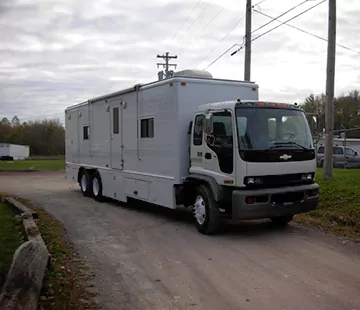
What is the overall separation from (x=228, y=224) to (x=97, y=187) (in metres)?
6.17

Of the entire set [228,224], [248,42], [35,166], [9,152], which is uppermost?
[248,42]

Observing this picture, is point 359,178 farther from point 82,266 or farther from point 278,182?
point 82,266

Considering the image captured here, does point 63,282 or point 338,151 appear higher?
point 338,151

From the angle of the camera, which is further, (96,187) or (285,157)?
(96,187)

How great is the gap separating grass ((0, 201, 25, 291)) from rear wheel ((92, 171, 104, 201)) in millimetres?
3298

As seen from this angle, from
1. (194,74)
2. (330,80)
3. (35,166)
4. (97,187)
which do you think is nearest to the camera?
(194,74)

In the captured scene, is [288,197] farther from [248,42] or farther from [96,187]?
[248,42]

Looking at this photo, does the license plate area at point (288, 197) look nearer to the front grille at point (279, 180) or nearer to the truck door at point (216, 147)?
the front grille at point (279, 180)

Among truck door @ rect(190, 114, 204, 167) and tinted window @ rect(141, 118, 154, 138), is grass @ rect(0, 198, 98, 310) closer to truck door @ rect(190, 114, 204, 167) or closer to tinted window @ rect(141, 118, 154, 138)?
truck door @ rect(190, 114, 204, 167)

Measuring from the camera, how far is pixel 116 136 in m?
13.2

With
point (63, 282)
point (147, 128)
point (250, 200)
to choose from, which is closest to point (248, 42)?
point (147, 128)

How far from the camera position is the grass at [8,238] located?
6.40 metres

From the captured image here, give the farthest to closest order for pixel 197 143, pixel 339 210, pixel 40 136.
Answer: pixel 40 136, pixel 339 210, pixel 197 143

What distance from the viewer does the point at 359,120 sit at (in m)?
55.3
